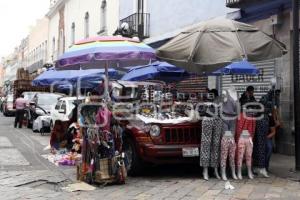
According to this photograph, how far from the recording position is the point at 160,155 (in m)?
9.41

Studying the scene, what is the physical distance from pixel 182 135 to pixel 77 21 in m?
26.7

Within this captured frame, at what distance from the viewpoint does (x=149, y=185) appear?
9008mm

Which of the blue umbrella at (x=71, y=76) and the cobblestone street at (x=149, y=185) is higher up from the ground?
the blue umbrella at (x=71, y=76)

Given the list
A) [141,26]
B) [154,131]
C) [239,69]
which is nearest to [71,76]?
[141,26]

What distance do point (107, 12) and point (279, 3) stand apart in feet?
54.6

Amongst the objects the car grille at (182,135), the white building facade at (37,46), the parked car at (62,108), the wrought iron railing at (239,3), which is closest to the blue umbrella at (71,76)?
the parked car at (62,108)

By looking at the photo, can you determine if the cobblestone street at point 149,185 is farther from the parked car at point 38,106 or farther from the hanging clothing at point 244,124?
the parked car at point 38,106

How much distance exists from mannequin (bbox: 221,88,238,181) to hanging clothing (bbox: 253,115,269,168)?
620 millimetres

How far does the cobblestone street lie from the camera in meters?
8.12

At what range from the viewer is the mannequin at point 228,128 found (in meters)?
9.41

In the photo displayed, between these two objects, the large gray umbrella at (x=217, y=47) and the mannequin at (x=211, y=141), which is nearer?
the large gray umbrella at (x=217, y=47)

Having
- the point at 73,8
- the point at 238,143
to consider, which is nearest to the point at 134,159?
the point at 238,143

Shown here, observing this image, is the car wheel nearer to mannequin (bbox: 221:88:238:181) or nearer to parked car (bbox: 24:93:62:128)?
mannequin (bbox: 221:88:238:181)

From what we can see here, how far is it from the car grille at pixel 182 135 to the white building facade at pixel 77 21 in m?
16.6
